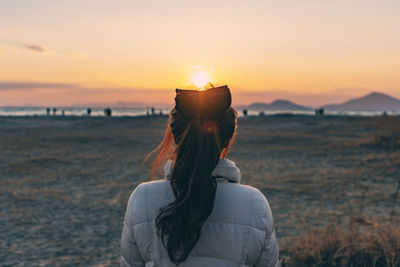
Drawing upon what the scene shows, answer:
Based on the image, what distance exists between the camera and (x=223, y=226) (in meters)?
1.40

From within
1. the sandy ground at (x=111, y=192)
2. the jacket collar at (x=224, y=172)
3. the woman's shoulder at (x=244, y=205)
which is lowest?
the sandy ground at (x=111, y=192)

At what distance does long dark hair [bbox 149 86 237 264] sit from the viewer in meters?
1.36

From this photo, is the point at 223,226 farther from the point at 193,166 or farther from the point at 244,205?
the point at 193,166

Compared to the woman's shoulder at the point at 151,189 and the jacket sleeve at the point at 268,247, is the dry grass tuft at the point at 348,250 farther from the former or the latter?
the woman's shoulder at the point at 151,189

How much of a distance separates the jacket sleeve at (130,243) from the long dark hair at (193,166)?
0.48 ft

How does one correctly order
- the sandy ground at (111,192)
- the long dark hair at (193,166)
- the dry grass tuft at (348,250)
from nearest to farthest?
the long dark hair at (193,166)
the dry grass tuft at (348,250)
the sandy ground at (111,192)

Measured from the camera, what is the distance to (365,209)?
23.0 feet

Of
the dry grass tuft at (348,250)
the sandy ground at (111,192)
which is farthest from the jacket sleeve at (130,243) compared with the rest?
the sandy ground at (111,192)

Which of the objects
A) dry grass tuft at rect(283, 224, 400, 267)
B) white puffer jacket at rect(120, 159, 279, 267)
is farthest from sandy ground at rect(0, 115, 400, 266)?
white puffer jacket at rect(120, 159, 279, 267)

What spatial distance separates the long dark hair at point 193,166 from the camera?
136cm

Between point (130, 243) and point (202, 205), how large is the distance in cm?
41

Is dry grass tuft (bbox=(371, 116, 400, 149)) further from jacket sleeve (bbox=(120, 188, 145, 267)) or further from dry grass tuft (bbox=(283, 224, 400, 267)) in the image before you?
jacket sleeve (bbox=(120, 188, 145, 267))

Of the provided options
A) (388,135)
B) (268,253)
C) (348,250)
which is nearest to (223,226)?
(268,253)

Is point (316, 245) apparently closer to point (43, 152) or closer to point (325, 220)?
point (325, 220)
